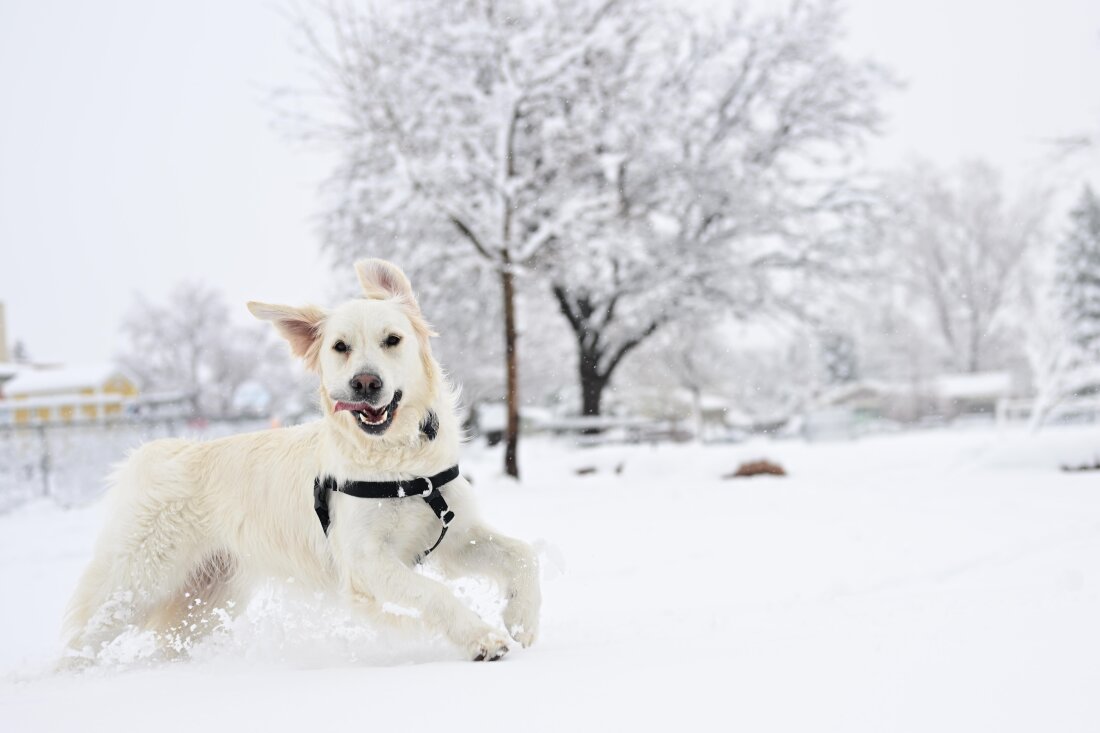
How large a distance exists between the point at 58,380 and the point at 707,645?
48.7 metres

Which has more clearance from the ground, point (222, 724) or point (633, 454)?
point (222, 724)

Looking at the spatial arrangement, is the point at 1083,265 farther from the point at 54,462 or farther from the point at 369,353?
the point at 369,353

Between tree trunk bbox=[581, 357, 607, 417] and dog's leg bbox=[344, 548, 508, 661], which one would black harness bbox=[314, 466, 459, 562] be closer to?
dog's leg bbox=[344, 548, 508, 661]

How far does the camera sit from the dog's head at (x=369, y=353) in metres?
2.99

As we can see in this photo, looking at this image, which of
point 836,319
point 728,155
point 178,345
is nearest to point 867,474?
point 836,319

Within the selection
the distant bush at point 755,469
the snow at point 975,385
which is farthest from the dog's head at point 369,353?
the snow at point 975,385

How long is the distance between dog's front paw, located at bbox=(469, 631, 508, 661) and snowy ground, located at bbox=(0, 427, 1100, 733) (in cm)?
10

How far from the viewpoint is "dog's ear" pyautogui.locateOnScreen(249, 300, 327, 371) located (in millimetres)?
3260

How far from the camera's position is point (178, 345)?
52.2m

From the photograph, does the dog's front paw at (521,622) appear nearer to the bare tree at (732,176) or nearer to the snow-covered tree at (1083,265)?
the bare tree at (732,176)

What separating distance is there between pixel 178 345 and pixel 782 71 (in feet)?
152

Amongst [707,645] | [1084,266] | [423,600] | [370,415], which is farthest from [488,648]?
[1084,266]

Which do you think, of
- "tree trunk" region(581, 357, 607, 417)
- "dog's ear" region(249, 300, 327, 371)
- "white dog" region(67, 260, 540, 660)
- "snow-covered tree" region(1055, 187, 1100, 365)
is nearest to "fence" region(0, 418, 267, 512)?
"tree trunk" region(581, 357, 607, 417)

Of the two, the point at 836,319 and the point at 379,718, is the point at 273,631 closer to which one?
the point at 379,718
